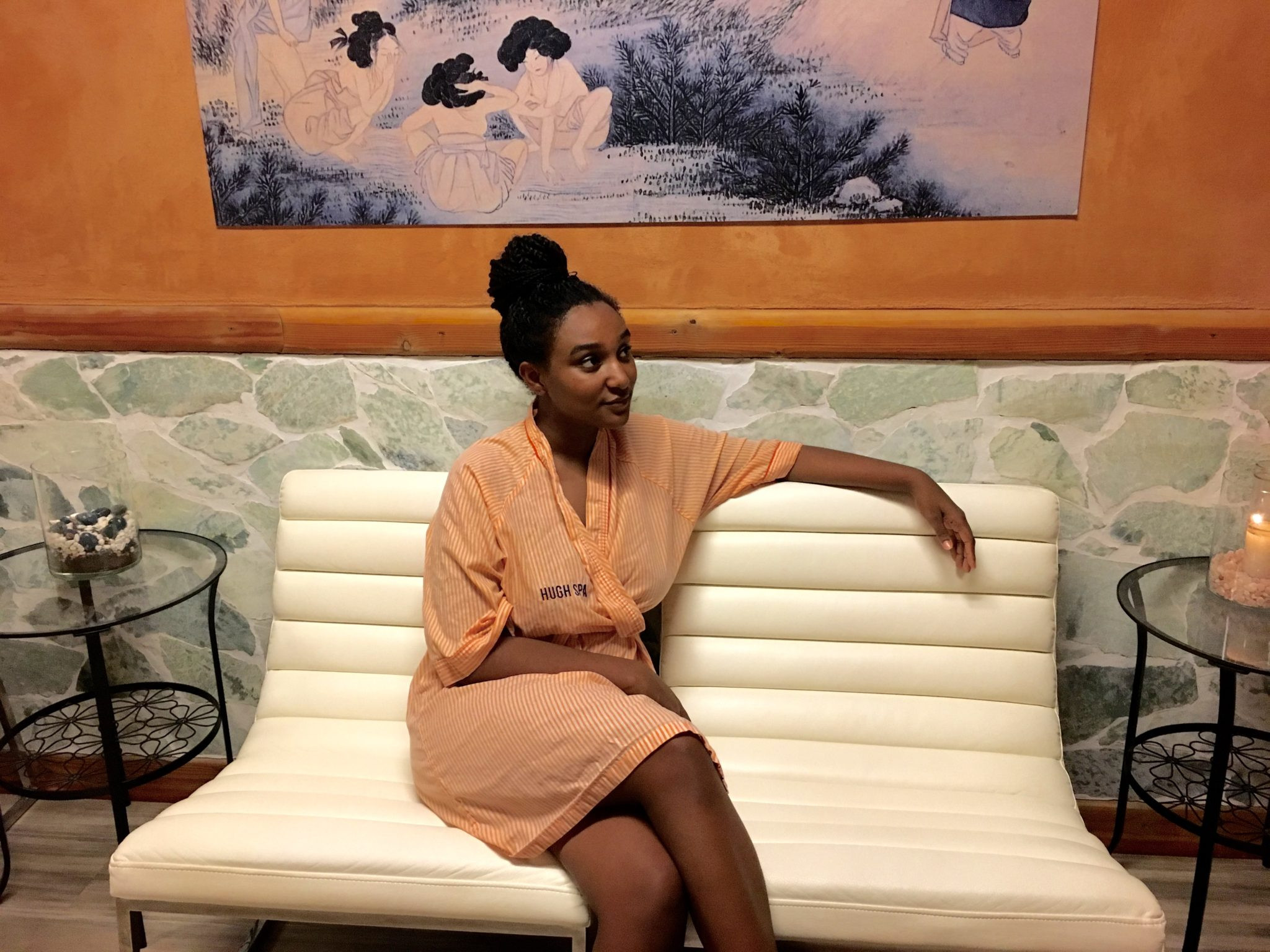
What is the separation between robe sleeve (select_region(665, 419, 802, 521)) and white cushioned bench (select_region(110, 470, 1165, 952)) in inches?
1.5

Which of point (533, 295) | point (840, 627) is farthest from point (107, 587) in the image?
point (840, 627)

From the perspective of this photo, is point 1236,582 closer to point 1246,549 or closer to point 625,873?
point 1246,549

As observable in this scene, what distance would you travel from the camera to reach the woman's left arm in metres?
1.74

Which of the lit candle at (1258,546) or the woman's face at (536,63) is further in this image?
the woman's face at (536,63)

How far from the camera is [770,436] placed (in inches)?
78.7

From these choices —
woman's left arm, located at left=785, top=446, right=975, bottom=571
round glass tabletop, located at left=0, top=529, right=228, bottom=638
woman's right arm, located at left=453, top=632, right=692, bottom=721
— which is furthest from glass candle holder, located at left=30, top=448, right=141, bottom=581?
woman's left arm, located at left=785, top=446, right=975, bottom=571

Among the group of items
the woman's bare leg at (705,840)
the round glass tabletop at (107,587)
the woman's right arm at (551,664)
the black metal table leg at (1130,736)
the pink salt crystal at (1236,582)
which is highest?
the pink salt crystal at (1236,582)

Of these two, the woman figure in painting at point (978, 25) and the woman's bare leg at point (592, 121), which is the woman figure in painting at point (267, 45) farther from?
the woman figure in painting at point (978, 25)

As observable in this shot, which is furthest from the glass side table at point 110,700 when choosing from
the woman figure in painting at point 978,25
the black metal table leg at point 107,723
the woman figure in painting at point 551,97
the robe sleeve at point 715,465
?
the woman figure in painting at point 978,25

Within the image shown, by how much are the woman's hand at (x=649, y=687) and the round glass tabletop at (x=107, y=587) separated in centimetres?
92

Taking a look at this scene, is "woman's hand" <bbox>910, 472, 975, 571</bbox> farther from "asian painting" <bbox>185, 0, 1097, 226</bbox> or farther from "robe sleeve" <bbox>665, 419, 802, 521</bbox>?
"asian painting" <bbox>185, 0, 1097, 226</bbox>

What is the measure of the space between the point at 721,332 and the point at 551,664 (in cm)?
80

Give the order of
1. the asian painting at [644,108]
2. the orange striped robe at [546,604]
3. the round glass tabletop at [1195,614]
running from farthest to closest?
the asian painting at [644,108], the round glass tabletop at [1195,614], the orange striped robe at [546,604]

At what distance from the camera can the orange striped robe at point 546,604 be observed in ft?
4.69
